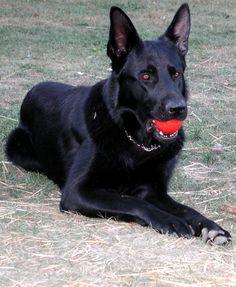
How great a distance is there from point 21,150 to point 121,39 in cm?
151

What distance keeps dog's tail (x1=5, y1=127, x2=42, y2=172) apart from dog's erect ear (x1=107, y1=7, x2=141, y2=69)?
1.31 m

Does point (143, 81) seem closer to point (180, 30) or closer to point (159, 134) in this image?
point (159, 134)

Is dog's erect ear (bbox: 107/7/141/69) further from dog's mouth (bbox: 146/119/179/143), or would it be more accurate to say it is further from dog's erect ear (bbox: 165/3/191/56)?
dog's mouth (bbox: 146/119/179/143)

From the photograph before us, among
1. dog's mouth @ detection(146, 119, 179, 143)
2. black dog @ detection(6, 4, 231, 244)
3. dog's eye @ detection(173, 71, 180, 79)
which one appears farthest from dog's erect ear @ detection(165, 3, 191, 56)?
dog's mouth @ detection(146, 119, 179, 143)

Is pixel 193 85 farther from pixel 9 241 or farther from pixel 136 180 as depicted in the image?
pixel 9 241

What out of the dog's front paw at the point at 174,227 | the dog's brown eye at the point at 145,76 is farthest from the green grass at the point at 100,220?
the dog's brown eye at the point at 145,76

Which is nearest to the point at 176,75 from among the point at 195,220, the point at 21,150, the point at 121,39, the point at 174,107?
the point at 174,107

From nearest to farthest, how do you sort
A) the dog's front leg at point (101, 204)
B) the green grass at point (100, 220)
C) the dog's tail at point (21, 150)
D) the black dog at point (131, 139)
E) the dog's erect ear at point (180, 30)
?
1. the green grass at point (100, 220)
2. the dog's front leg at point (101, 204)
3. the black dog at point (131, 139)
4. the dog's erect ear at point (180, 30)
5. the dog's tail at point (21, 150)

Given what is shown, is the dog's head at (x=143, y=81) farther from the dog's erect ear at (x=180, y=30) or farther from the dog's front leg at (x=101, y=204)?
the dog's front leg at (x=101, y=204)

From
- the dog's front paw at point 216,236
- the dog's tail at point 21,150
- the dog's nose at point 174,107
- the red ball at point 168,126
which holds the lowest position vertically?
the dog's tail at point 21,150

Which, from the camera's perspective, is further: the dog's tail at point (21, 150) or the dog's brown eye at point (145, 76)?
the dog's tail at point (21, 150)

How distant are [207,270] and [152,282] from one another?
342mm

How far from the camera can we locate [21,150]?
18.0 ft

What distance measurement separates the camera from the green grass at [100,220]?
3.42m
